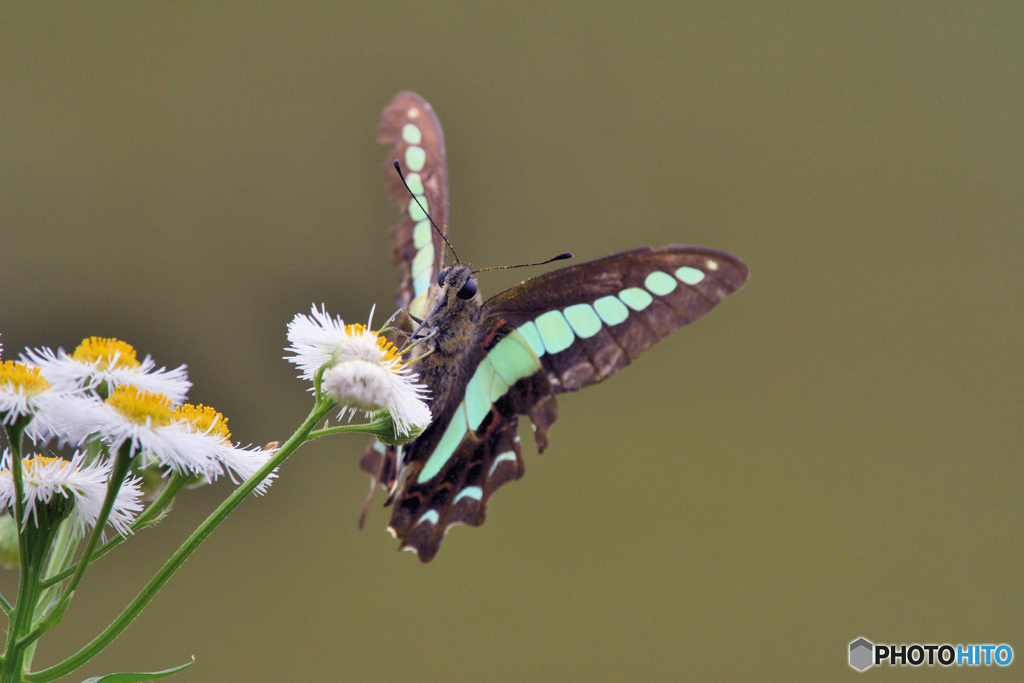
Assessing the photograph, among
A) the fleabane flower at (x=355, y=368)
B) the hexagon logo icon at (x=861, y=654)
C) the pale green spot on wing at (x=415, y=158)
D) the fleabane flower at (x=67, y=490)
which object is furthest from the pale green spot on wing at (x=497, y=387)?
the hexagon logo icon at (x=861, y=654)

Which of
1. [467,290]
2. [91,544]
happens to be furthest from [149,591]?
[467,290]

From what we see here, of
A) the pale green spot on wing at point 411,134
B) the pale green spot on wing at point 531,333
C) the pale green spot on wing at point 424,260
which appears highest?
the pale green spot on wing at point 411,134

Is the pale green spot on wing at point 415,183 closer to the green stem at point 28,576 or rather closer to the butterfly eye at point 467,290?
the butterfly eye at point 467,290

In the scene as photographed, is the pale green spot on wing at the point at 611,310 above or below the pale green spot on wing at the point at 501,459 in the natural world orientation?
above

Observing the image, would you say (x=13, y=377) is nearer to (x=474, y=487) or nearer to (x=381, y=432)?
(x=381, y=432)

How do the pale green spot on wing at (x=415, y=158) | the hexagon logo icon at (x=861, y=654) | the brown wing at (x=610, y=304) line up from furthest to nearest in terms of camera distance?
the hexagon logo icon at (x=861, y=654) → the pale green spot on wing at (x=415, y=158) → the brown wing at (x=610, y=304)

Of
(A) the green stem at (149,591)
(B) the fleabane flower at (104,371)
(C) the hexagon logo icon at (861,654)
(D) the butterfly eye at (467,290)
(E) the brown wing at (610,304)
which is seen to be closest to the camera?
(A) the green stem at (149,591)

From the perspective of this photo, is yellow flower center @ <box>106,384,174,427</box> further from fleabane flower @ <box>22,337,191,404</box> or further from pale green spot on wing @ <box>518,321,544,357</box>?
pale green spot on wing @ <box>518,321,544,357</box>
